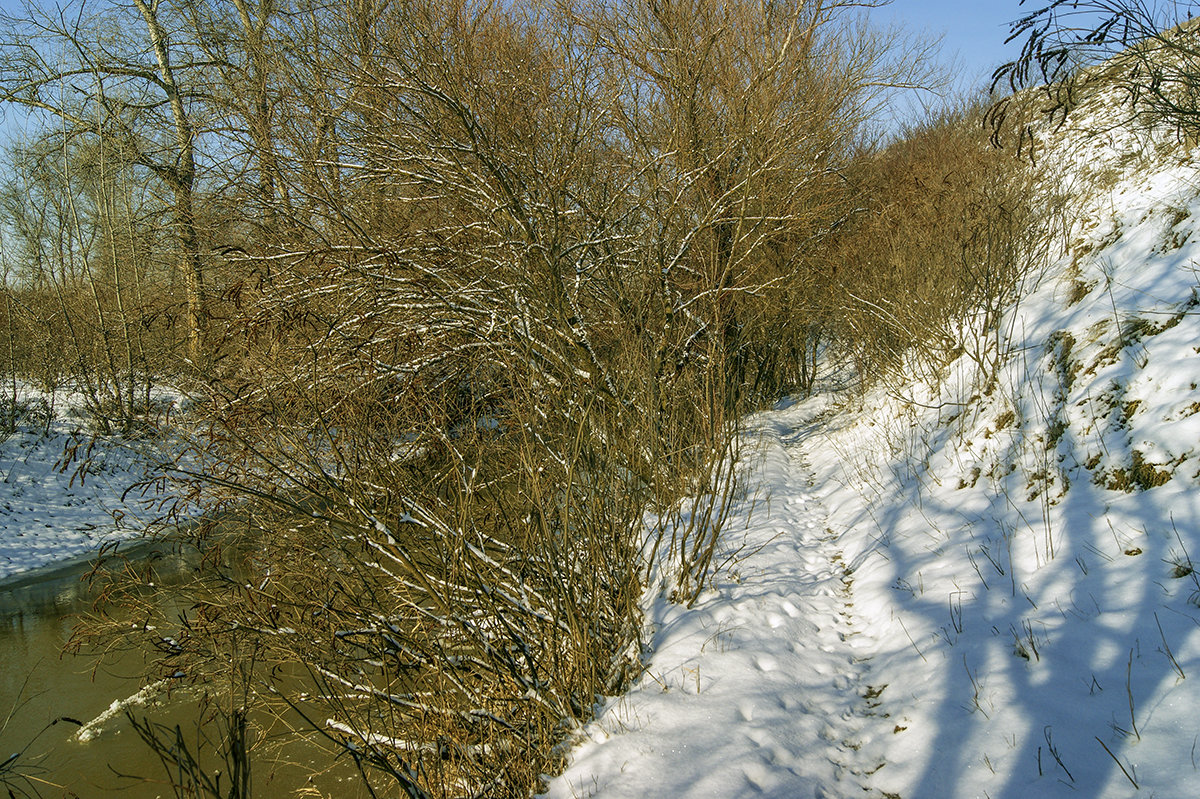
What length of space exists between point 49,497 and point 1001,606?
14.9 meters

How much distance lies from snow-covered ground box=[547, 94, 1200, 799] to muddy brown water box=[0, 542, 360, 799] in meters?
2.42

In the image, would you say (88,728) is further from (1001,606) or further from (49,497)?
(49,497)

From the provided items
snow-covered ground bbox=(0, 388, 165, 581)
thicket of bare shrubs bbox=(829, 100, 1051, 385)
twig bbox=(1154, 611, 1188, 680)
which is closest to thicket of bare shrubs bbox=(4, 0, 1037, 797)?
thicket of bare shrubs bbox=(829, 100, 1051, 385)

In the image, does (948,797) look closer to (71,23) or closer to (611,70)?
(611,70)

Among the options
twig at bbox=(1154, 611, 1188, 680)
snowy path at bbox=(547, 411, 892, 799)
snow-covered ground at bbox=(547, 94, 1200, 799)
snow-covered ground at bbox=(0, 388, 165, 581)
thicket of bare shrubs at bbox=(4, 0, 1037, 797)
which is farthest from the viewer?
snow-covered ground at bbox=(0, 388, 165, 581)

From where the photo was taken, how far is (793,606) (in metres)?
4.66

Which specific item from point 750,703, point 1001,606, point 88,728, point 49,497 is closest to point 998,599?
point 1001,606

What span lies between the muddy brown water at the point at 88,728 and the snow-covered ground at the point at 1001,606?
2419mm

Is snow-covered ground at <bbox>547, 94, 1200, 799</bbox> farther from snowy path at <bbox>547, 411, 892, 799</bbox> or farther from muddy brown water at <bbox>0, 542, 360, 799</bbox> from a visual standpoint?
muddy brown water at <bbox>0, 542, 360, 799</bbox>

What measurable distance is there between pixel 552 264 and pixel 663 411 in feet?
7.05

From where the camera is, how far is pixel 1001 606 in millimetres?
3674

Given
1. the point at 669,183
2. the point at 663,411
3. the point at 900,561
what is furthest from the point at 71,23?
the point at 900,561

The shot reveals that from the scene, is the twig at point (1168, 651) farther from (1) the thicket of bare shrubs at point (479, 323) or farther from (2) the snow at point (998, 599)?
(1) the thicket of bare shrubs at point (479, 323)

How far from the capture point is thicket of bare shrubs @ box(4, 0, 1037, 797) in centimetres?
388
